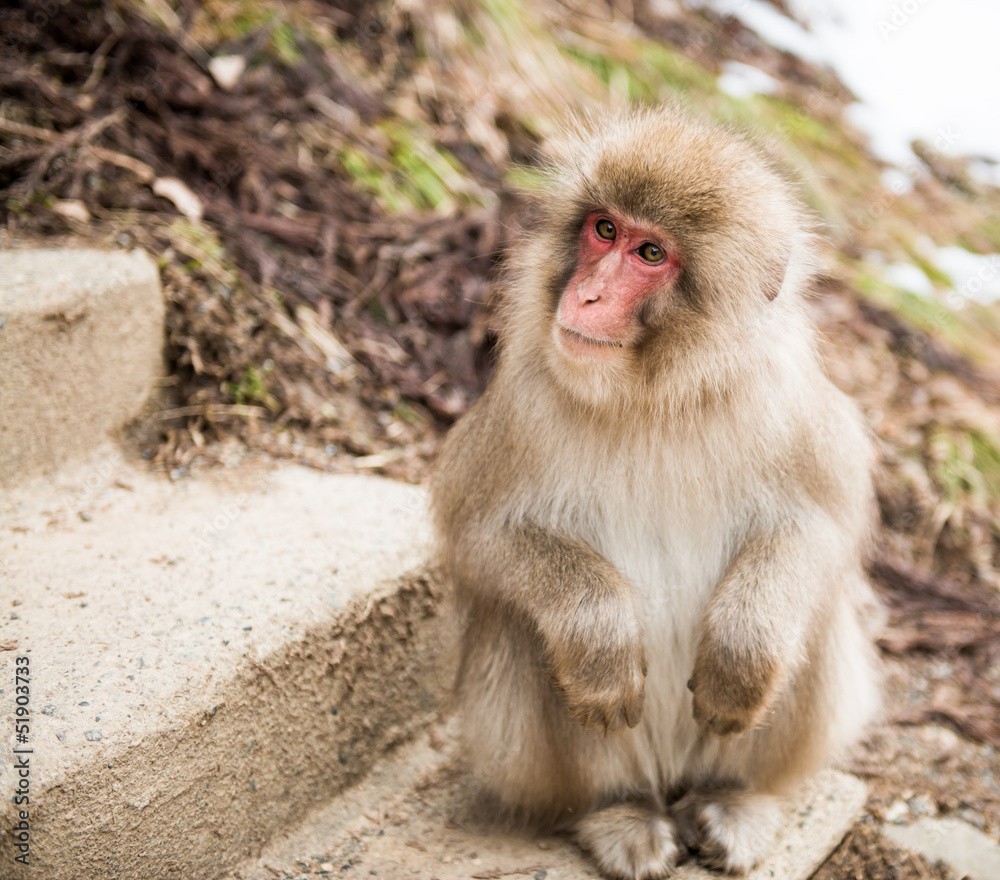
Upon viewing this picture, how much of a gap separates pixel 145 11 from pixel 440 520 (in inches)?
132

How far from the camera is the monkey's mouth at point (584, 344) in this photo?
2.37m

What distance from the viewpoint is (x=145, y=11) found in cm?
479

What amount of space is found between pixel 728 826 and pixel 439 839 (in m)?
0.81

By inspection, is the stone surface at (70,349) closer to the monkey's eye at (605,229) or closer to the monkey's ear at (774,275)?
the monkey's eye at (605,229)

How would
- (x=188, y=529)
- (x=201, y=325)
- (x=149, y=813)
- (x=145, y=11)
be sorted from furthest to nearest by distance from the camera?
(x=145, y=11) < (x=201, y=325) < (x=188, y=529) < (x=149, y=813)

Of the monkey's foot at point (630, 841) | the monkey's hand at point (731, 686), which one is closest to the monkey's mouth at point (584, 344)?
the monkey's hand at point (731, 686)

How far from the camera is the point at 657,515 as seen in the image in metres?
2.65

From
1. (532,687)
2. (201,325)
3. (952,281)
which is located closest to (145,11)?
(201,325)

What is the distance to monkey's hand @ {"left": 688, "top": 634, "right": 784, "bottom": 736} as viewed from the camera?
2.45 metres

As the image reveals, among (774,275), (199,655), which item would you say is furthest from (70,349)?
(774,275)

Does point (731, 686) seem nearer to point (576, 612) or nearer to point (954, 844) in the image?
point (576, 612)

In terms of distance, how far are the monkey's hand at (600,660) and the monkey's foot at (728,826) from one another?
469mm

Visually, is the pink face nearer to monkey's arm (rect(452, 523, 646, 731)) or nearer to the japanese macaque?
the japanese macaque

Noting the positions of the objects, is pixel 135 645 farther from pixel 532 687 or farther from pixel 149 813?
pixel 532 687
